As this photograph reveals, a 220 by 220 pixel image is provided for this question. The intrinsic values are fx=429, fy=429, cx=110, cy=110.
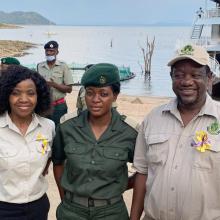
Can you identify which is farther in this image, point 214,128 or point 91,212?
point 91,212

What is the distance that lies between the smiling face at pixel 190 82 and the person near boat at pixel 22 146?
1.02 meters

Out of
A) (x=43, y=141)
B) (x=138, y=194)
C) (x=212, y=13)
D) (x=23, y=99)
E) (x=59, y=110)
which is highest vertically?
(x=212, y=13)

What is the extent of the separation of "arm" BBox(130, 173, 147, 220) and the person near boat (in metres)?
0.64

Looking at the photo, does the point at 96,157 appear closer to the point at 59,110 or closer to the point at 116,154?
the point at 116,154

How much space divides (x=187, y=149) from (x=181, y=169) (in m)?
0.12

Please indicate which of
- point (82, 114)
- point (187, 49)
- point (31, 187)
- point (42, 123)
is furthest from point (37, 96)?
point (187, 49)

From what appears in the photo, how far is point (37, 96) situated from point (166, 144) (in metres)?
1.04

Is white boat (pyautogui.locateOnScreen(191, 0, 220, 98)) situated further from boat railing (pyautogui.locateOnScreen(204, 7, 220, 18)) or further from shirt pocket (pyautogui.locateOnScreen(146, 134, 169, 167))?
shirt pocket (pyautogui.locateOnScreen(146, 134, 169, 167))

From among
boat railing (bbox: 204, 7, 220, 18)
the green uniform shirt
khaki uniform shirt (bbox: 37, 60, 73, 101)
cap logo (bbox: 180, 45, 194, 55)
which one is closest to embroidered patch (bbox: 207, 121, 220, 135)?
cap logo (bbox: 180, 45, 194, 55)

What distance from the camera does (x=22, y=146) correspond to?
285 cm

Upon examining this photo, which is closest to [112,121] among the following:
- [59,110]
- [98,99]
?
[98,99]

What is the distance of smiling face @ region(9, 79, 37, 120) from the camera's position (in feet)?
9.51

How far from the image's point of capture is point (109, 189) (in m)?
2.72

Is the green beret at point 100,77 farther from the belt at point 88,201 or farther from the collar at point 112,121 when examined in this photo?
the belt at point 88,201
